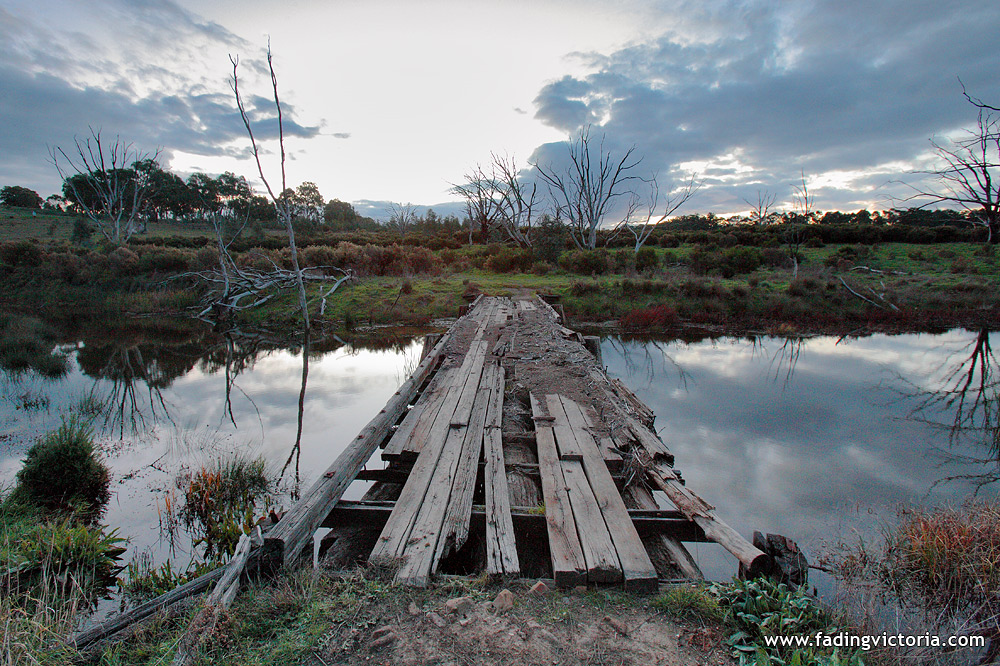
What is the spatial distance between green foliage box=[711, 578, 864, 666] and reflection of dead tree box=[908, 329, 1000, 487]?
19.8 feet

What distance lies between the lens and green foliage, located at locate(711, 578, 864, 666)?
223cm

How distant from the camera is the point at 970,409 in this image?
955cm

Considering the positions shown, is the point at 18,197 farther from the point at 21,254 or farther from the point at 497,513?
the point at 497,513

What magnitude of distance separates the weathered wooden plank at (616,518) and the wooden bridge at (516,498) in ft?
0.03

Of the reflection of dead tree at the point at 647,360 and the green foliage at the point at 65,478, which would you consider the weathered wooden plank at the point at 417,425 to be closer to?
the green foliage at the point at 65,478

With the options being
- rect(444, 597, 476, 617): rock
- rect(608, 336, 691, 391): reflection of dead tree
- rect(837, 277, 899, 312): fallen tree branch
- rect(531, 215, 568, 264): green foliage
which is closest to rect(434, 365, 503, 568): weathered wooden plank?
rect(444, 597, 476, 617): rock

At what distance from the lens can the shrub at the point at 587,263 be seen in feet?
82.8

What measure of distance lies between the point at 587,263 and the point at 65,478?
2272 centimetres

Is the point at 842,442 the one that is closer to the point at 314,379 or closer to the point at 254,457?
the point at 254,457

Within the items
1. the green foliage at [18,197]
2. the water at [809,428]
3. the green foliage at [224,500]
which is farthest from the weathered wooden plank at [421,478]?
the green foliage at [18,197]

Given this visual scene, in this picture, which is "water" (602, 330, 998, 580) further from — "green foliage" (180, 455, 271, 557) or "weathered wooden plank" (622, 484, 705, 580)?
"green foliage" (180, 455, 271, 557)

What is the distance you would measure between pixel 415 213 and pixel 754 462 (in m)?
56.6

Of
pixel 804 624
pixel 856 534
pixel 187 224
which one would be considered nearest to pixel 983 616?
pixel 856 534

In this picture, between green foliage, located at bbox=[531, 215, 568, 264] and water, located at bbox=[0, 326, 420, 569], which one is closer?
water, located at bbox=[0, 326, 420, 569]
